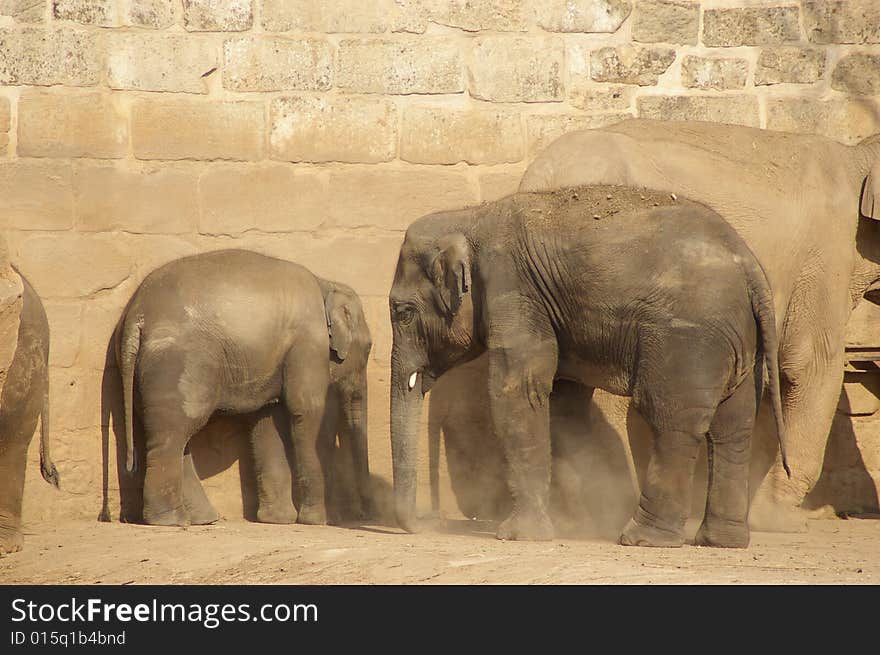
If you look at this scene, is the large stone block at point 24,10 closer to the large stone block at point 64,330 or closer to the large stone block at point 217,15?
the large stone block at point 217,15

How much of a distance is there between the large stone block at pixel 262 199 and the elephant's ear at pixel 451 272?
1.14m

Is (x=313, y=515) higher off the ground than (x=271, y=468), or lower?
lower

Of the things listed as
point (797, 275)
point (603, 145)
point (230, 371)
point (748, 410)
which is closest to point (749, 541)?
point (748, 410)

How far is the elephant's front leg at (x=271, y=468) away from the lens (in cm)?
849

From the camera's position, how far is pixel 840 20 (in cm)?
905

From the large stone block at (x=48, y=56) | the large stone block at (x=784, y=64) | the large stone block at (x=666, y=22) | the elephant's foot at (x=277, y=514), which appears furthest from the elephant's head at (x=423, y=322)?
the large stone block at (x=784, y=64)

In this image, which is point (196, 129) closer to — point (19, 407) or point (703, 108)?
point (19, 407)

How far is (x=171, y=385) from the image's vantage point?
26.1 ft

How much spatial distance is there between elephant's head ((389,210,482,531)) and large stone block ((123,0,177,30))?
182 centimetres

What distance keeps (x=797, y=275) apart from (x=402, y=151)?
84.8 inches

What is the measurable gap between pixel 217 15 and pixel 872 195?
11.5 ft

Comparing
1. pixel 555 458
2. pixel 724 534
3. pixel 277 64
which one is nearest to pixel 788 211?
pixel 555 458

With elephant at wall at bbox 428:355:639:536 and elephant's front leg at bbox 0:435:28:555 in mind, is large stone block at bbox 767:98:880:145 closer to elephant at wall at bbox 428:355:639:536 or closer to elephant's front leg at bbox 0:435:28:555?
elephant at wall at bbox 428:355:639:536

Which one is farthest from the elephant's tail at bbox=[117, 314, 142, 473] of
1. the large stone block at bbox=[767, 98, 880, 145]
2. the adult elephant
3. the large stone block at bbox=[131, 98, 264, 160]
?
the large stone block at bbox=[767, 98, 880, 145]
